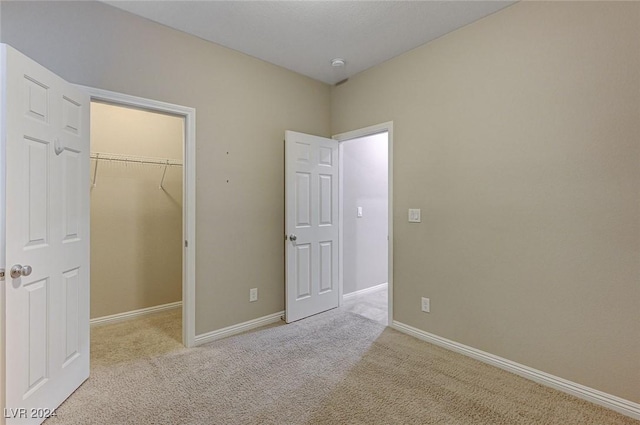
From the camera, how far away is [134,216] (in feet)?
10.8

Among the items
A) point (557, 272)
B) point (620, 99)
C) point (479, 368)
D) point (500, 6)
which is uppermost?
point (500, 6)

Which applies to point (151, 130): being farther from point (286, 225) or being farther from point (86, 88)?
point (286, 225)

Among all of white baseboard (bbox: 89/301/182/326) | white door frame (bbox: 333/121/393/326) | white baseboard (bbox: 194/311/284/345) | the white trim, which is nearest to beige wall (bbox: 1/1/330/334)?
white baseboard (bbox: 194/311/284/345)

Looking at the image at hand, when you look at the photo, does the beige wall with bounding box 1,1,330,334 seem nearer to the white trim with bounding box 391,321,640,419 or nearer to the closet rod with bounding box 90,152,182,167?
the closet rod with bounding box 90,152,182,167

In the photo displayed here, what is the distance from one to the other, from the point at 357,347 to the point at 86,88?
2822mm

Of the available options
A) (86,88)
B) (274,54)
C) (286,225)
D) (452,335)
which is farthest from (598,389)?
(86,88)

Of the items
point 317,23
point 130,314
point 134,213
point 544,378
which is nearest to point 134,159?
point 134,213

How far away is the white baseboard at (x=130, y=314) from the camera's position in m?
3.06

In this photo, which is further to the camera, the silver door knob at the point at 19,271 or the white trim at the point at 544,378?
the white trim at the point at 544,378

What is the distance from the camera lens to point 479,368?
7.45 feet

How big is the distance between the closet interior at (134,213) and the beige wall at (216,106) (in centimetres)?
50

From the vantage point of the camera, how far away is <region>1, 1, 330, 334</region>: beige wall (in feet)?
6.84

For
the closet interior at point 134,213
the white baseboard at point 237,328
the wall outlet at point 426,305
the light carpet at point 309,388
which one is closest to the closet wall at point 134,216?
the closet interior at point 134,213

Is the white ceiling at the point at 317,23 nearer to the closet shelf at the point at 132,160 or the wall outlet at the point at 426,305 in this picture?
the closet shelf at the point at 132,160
